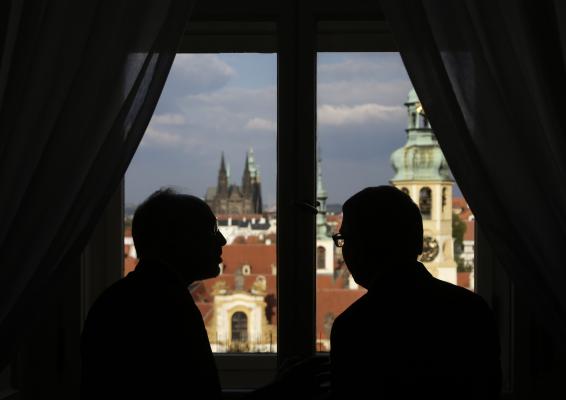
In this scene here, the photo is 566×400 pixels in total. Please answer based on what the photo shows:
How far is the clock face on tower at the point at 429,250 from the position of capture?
211 cm

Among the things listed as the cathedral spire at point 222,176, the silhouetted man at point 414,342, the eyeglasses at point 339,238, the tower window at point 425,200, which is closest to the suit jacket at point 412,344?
the silhouetted man at point 414,342

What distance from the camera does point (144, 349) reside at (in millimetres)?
1381

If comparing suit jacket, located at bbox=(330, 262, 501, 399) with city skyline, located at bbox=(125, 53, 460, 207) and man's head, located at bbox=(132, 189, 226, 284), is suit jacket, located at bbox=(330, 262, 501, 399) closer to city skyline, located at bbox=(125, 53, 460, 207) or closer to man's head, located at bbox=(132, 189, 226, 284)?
man's head, located at bbox=(132, 189, 226, 284)

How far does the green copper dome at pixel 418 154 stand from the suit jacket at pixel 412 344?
636 mm

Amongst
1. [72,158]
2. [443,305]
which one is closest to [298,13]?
[72,158]

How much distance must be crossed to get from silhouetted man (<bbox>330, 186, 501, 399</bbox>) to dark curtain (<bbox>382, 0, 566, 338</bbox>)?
0.36 m

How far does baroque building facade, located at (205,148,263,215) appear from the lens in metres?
2.04

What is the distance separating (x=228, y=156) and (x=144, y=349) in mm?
808

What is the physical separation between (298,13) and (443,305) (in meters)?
→ 0.96

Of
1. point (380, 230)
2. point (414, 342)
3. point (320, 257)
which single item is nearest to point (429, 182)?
point (320, 257)

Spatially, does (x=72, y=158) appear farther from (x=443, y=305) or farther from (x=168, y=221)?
(x=443, y=305)

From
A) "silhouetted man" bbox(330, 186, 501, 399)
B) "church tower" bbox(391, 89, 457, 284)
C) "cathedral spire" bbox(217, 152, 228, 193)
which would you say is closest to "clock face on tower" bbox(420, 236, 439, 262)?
"church tower" bbox(391, 89, 457, 284)

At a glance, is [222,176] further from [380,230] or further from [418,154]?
[380,230]

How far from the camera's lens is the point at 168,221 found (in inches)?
60.2
